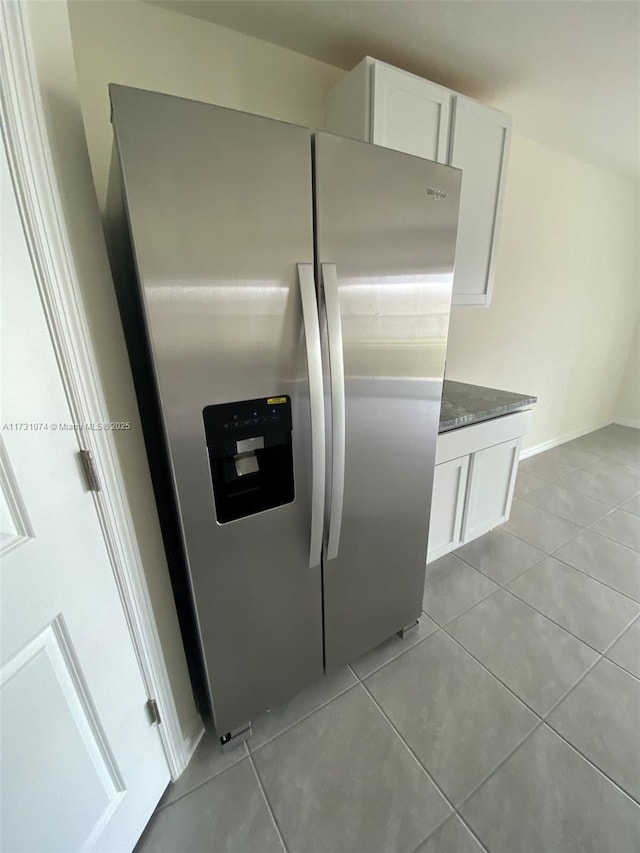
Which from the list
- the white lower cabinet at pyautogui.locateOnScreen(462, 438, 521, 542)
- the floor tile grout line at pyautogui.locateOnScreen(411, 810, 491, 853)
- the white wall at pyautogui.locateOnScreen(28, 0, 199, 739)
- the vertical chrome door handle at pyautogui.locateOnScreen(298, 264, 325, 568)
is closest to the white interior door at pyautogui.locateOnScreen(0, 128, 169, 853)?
the white wall at pyautogui.locateOnScreen(28, 0, 199, 739)

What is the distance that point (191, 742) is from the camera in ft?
3.84

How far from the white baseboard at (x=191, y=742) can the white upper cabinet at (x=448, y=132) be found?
2.21m

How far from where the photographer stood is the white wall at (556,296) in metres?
2.54

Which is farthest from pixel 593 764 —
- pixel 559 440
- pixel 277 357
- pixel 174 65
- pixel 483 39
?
pixel 559 440

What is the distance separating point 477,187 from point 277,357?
1.60 metres

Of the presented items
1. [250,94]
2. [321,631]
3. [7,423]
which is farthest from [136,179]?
[321,631]

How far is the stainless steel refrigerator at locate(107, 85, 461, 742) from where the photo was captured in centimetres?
72

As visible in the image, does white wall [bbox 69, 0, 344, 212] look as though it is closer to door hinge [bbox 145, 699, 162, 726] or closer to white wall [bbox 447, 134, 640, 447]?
white wall [bbox 447, 134, 640, 447]

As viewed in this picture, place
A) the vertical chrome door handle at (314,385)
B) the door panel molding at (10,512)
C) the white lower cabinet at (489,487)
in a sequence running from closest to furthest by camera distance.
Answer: the door panel molding at (10,512)
the vertical chrome door handle at (314,385)
the white lower cabinet at (489,487)

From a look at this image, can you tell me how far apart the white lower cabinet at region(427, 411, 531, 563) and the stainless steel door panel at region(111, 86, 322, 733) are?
977 mm

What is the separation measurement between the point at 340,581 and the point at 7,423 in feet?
3.35

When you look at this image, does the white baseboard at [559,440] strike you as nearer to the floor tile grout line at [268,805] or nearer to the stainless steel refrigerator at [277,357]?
the stainless steel refrigerator at [277,357]

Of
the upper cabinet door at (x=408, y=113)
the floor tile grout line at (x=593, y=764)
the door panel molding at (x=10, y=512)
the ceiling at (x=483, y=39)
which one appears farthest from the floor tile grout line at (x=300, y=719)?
the ceiling at (x=483, y=39)

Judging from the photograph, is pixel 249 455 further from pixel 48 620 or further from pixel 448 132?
pixel 448 132
